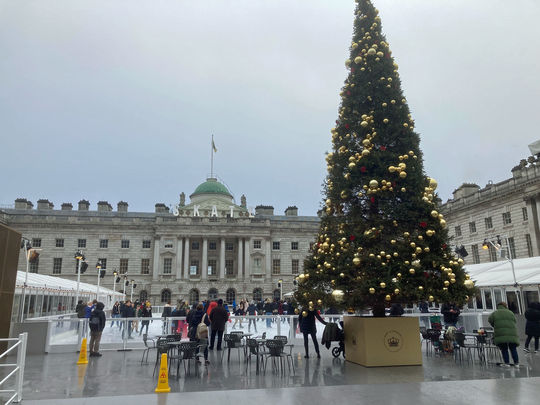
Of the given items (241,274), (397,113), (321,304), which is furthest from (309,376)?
(241,274)

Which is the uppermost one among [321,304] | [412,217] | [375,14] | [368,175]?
[375,14]

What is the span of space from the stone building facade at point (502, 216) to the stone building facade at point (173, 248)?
2381cm

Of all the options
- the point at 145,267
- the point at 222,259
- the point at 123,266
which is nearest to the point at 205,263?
the point at 222,259

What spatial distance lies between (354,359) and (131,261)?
53.6m

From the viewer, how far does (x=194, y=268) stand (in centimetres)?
6169

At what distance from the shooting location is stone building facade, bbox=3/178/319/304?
5869cm

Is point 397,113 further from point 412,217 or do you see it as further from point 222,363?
point 222,363

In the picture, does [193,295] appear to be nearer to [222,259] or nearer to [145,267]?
[222,259]

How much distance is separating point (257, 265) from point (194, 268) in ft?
31.0

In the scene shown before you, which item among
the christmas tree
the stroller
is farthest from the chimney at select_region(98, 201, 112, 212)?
the stroller

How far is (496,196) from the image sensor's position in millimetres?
39531

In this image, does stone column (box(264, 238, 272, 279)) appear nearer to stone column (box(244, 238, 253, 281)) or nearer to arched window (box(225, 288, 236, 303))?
stone column (box(244, 238, 253, 281))

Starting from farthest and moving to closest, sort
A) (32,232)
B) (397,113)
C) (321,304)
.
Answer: (32,232)
(397,113)
(321,304)

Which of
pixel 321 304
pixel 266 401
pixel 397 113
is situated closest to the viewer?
pixel 266 401
